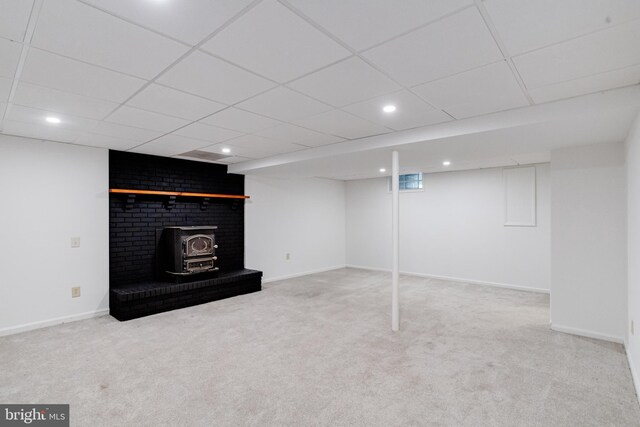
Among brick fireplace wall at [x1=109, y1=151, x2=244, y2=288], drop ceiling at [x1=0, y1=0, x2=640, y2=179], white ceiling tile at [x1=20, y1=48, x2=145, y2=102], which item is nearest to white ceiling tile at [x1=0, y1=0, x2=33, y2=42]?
drop ceiling at [x1=0, y1=0, x2=640, y2=179]

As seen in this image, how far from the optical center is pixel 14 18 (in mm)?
1533

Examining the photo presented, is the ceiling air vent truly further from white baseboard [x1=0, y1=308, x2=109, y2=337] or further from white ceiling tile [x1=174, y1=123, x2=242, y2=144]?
white baseboard [x1=0, y1=308, x2=109, y2=337]

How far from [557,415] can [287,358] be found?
209 cm

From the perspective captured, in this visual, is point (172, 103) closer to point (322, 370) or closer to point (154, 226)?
point (322, 370)

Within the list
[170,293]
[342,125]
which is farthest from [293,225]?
[342,125]

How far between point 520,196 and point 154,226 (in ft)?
20.1

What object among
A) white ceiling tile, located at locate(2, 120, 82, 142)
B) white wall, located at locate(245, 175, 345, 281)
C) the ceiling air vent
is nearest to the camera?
white ceiling tile, located at locate(2, 120, 82, 142)

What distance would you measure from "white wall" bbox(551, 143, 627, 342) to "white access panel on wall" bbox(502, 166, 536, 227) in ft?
6.74

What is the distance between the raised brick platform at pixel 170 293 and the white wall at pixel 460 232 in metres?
3.49

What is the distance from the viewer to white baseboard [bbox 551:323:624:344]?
3.41 metres

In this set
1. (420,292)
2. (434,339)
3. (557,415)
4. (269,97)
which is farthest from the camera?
(420,292)

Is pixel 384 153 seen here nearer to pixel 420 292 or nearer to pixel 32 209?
pixel 420 292

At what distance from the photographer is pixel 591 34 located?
1.65 m

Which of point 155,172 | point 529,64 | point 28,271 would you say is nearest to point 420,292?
point 529,64
